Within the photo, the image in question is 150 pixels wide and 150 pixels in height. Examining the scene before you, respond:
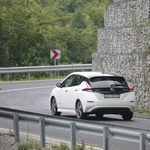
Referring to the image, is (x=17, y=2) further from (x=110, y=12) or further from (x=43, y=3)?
(x=110, y=12)

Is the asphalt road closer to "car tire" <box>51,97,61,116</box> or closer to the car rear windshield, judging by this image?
"car tire" <box>51,97,61,116</box>

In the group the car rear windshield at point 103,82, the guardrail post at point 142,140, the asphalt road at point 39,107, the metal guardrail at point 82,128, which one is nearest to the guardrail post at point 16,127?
the metal guardrail at point 82,128

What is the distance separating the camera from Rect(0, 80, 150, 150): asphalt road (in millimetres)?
15227

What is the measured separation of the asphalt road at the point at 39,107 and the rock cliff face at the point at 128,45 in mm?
2948

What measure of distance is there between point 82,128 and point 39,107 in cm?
1481

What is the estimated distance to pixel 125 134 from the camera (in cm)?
1211

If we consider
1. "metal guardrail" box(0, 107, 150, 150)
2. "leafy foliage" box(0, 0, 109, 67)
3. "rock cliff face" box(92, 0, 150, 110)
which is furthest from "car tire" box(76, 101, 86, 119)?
"leafy foliage" box(0, 0, 109, 67)

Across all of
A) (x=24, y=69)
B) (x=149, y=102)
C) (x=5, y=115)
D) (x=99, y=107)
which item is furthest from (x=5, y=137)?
(x=24, y=69)

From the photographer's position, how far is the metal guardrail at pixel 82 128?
11849 mm

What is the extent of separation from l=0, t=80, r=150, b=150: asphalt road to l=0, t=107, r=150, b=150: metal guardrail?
1.19 ft

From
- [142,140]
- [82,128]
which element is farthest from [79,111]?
[142,140]

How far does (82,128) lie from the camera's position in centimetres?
1316

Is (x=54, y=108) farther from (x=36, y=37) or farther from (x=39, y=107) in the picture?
(x=36, y=37)

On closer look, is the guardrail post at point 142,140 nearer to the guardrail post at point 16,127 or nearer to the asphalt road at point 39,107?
the asphalt road at point 39,107
